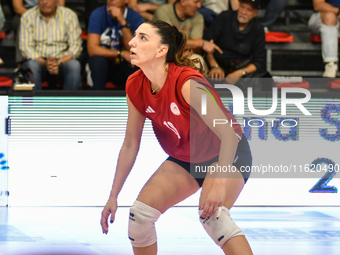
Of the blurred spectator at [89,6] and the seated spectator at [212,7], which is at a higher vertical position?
the seated spectator at [212,7]

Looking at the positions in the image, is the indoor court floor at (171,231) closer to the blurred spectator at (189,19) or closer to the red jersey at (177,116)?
the red jersey at (177,116)

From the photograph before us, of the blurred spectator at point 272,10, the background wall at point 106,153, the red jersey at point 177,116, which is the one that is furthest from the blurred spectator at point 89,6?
the red jersey at point 177,116

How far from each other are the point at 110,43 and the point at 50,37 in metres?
0.63

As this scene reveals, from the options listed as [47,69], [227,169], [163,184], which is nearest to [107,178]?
[47,69]

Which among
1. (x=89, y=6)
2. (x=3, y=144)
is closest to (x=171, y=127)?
(x=3, y=144)

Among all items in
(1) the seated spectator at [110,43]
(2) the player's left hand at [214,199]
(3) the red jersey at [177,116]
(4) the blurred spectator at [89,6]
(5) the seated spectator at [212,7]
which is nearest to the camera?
(2) the player's left hand at [214,199]

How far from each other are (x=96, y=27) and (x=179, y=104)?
2819 mm

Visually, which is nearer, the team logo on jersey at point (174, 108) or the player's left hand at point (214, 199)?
the player's left hand at point (214, 199)

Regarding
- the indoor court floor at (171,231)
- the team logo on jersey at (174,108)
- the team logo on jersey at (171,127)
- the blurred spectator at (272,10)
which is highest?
the blurred spectator at (272,10)

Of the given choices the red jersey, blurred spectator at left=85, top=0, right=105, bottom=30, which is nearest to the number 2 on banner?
the red jersey

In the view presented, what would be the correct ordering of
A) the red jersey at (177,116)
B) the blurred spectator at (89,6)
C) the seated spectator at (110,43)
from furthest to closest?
the blurred spectator at (89,6), the seated spectator at (110,43), the red jersey at (177,116)

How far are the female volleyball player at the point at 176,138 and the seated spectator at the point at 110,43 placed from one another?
91.2 inches

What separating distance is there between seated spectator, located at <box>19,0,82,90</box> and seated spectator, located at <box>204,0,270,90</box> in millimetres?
1415

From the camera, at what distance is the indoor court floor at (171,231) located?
290 cm
